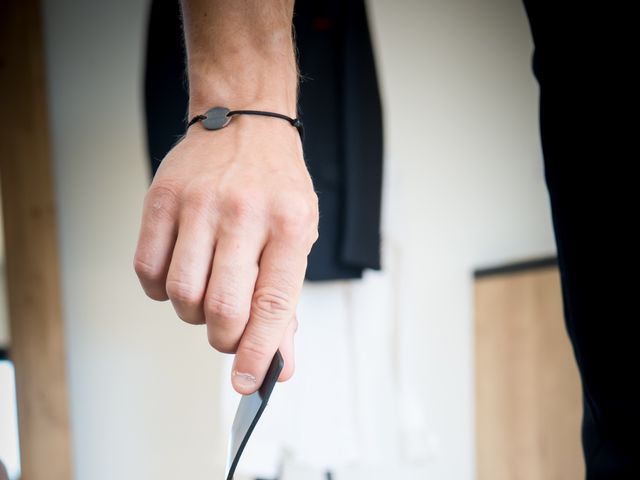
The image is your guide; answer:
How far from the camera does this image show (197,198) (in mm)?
336

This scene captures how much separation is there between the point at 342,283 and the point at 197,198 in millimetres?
608

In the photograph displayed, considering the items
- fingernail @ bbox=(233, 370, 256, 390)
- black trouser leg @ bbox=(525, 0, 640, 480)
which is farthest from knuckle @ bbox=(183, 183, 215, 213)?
black trouser leg @ bbox=(525, 0, 640, 480)

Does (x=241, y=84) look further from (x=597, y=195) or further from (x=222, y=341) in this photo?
(x=597, y=195)

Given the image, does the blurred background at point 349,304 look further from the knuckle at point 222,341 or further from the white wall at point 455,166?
the knuckle at point 222,341

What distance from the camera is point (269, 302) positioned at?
0.34 metres

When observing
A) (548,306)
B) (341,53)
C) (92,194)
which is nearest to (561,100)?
(341,53)

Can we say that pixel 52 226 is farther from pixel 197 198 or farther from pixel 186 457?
pixel 197 198

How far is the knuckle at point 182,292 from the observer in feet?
1.09

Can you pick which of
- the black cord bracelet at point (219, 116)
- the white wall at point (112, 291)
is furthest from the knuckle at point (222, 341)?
the white wall at point (112, 291)

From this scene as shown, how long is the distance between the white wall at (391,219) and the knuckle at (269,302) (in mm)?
577

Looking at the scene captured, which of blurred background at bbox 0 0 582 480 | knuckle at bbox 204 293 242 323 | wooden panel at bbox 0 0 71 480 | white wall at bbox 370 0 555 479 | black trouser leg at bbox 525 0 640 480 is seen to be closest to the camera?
knuckle at bbox 204 293 242 323

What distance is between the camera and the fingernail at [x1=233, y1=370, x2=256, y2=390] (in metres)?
0.35

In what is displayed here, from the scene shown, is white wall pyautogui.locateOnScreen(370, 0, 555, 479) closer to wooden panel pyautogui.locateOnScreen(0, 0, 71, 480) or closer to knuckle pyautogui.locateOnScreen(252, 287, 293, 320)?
wooden panel pyautogui.locateOnScreen(0, 0, 71, 480)

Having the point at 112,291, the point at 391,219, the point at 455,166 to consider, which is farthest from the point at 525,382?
the point at 112,291
